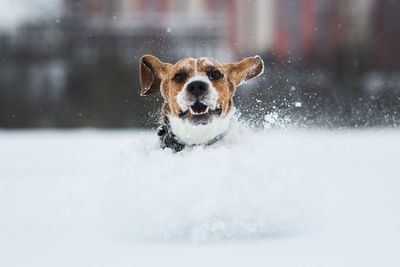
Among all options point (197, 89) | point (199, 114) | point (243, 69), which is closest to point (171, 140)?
point (199, 114)

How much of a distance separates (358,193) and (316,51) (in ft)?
45.1

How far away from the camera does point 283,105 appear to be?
523 centimetres

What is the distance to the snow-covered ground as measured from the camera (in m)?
2.39

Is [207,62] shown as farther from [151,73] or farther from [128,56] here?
[128,56]

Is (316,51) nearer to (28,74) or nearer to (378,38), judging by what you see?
(378,38)

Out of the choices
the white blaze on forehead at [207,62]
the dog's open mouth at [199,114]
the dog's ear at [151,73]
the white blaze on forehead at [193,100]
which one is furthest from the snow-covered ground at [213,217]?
the white blaze on forehead at [207,62]

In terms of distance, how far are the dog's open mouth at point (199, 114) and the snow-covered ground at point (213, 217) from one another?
0.23m

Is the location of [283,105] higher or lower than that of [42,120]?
lower

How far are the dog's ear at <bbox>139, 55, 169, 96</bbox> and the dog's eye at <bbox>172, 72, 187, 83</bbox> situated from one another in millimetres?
261

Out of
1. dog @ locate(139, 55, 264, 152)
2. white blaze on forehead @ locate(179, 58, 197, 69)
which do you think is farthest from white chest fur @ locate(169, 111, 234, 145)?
white blaze on forehead @ locate(179, 58, 197, 69)

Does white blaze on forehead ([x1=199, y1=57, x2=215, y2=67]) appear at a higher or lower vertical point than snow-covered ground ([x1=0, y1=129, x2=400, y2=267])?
higher

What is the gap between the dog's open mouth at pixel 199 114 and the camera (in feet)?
11.2

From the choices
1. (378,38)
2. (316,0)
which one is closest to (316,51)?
(378,38)

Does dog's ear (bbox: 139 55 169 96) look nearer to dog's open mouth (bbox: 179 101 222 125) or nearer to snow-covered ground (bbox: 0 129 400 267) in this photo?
snow-covered ground (bbox: 0 129 400 267)
